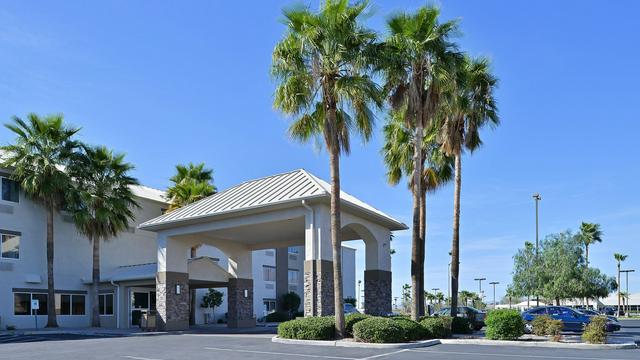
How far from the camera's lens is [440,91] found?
24.5 m

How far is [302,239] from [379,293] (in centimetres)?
718

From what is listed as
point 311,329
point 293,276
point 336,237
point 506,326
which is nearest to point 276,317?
point 293,276

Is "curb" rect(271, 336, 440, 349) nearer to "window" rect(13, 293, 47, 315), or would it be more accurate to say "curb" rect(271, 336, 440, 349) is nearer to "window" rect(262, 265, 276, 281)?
"window" rect(13, 293, 47, 315)

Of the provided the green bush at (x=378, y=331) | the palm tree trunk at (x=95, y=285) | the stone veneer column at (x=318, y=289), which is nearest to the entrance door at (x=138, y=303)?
the palm tree trunk at (x=95, y=285)

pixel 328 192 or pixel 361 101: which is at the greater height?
pixel 361 101

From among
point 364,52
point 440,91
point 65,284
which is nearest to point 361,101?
point 364,52

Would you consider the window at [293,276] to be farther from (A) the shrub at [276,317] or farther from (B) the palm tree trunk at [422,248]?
(B) the palm tree trunk at [422,248]

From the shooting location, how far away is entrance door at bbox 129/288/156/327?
128 feet

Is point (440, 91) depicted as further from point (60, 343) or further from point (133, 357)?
point (60, 343)

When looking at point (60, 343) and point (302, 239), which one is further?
point (302, 239)

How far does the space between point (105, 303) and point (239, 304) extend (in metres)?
9.14

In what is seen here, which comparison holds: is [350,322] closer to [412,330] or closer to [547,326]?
[412,330]

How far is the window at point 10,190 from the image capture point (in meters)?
35.2

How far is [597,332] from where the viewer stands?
20.0 metres
